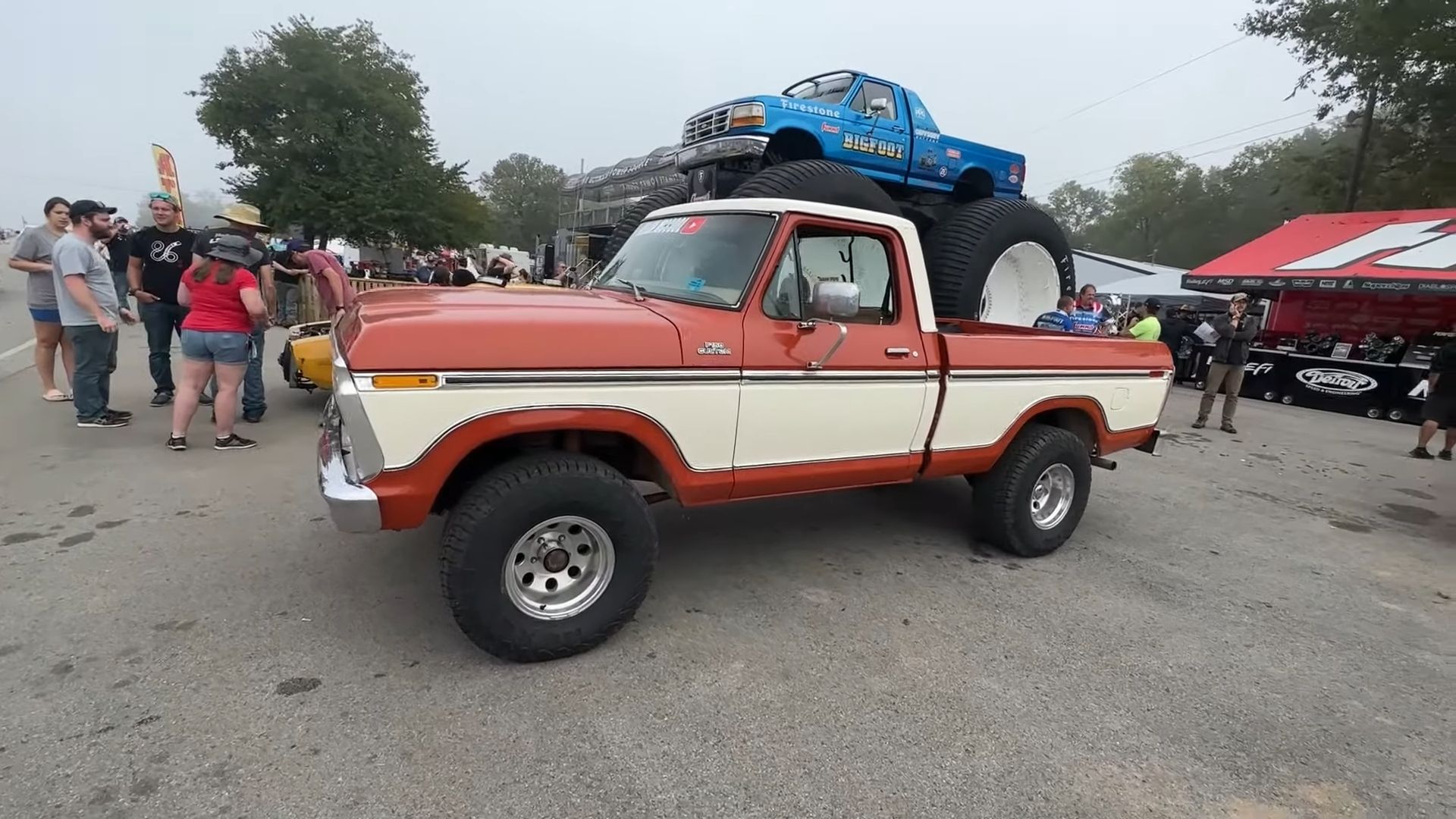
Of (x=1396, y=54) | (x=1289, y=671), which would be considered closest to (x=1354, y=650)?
(x=1289, y=671)

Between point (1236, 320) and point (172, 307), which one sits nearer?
point (172, 307)

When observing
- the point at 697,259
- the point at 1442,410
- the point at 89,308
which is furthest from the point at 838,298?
the point at 1442,410

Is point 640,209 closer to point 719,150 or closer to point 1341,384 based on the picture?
point 719,150

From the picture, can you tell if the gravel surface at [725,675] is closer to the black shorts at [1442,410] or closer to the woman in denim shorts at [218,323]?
the woman in denim shorts at [218,323]

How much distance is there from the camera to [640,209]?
6547 millimetres

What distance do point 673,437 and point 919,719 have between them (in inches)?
57.7

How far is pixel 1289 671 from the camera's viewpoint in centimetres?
324

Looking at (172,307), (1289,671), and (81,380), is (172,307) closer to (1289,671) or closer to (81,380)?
(81,380)

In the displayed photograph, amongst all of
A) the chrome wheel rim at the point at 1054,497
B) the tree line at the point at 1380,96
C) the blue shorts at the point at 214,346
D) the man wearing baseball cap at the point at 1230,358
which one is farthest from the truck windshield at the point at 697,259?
the tree line at the point at 1380,96

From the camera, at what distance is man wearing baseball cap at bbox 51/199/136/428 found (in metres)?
5.36

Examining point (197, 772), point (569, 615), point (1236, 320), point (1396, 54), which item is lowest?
point (197, 772)

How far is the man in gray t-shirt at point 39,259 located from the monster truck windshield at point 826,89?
22.0 ft

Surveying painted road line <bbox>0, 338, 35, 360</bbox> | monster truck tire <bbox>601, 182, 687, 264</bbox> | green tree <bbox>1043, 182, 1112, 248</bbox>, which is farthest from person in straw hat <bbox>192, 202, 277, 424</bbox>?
green tree <bbox>1043, 182, 1112, 248</bbox>

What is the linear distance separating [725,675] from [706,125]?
5907mm
